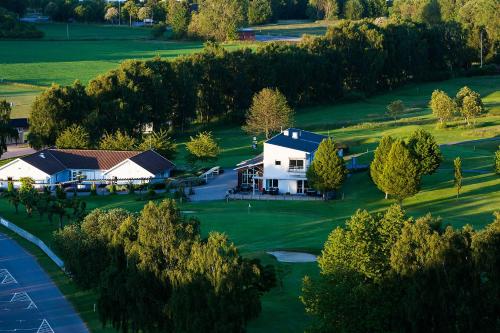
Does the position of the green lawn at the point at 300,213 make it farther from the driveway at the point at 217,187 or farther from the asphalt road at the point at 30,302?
the driveway at the point at 217,187

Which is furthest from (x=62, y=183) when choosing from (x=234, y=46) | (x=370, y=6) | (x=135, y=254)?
(x=370, y=6)

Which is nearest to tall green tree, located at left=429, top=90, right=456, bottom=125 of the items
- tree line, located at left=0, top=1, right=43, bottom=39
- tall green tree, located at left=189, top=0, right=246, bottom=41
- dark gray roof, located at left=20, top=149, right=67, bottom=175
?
dark gray roof, located at left=20, top=149, right=67, bottom=175

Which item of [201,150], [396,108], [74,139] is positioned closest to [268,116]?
[396,108]

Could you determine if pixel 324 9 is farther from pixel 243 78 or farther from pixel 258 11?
pixel 243 78

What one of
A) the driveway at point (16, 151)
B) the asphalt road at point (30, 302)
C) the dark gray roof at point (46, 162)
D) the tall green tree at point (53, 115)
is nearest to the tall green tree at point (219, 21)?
the driveway at point (16, 151)

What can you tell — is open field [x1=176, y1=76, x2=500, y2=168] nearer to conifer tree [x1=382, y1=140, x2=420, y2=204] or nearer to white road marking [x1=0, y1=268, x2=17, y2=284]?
conifer tree [x1=382, y1=140, x2=420, y2=204]
